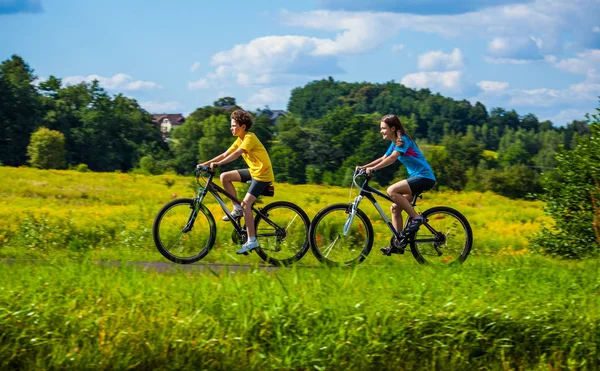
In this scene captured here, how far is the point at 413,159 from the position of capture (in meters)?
9.59

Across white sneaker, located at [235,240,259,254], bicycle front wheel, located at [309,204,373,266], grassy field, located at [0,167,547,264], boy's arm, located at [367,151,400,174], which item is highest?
boy's arm, located at [367,151,400,174]

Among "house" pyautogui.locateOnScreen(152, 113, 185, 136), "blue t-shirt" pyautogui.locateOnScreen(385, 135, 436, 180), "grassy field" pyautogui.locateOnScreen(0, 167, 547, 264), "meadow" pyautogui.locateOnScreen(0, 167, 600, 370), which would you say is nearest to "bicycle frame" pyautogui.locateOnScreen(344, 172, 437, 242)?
"blue t-shirt" pyautogui.locateOnScreen(385, 135, 436, 180)

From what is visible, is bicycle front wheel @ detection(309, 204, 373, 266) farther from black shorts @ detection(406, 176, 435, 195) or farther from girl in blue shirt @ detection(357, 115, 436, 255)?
black shorts @ detection(406, 176, 435, 195)

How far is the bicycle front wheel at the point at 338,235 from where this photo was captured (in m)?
9.71

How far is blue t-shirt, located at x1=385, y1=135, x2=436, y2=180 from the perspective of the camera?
9469mm

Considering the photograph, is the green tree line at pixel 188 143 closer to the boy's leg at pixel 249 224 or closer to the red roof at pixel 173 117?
the boy's leg at pixel 249 224

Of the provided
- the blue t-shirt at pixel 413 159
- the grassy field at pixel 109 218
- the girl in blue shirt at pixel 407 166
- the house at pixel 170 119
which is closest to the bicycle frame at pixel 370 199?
the girl in blue shirt at pixel 407 166

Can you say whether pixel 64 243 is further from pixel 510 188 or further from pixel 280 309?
pixel 510 188

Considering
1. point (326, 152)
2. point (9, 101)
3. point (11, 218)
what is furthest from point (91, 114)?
Answer: point (11, 218)

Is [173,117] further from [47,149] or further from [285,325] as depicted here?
[285,325]

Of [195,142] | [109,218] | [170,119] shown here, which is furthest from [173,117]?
[109,218]

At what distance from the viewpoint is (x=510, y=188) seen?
74188 millimetres

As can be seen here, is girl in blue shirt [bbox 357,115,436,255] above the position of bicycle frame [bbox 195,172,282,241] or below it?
above

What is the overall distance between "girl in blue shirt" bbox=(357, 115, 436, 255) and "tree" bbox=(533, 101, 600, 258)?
3.98 metres
